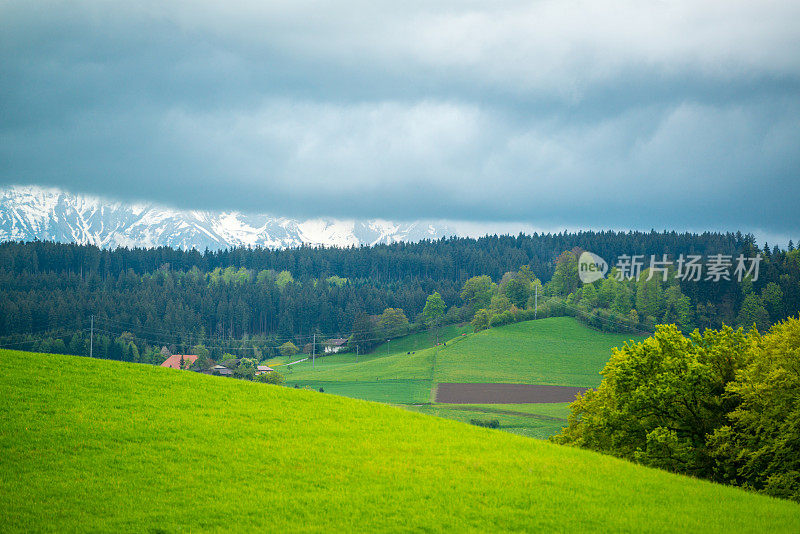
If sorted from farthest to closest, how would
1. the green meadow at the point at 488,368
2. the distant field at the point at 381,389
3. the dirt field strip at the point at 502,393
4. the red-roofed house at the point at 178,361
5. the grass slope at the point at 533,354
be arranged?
the red-roofed house at the point at 178,361 < the grass slope at the point at 533,354 < the distant field at the point at 381,389 < the dirt field strip at the point at 502,393 < the green meadow at the point at 488,368

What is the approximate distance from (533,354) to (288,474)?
12469 centimetres

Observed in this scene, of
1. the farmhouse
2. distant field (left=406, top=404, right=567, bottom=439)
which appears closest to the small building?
the farmhouse

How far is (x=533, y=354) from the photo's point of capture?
143875 millimetres

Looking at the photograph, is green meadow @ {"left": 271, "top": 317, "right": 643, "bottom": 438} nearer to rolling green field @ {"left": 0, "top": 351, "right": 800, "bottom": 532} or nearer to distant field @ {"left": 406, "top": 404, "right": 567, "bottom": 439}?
distant field @ {"left": 406, "top": 404, "right": 567, "bottom": 439}

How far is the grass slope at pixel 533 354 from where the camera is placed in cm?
12900

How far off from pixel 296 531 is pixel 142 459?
879 centimetres

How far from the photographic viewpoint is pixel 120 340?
6786 inches

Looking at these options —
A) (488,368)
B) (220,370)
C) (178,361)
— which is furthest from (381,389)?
(178,361)

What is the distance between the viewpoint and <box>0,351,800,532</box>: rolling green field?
20.3m

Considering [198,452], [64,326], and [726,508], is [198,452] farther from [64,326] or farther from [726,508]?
[64,326]

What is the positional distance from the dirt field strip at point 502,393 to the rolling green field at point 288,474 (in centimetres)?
7667

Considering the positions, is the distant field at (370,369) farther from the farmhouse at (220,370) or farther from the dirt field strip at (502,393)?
the dirt field strip at (502,393)

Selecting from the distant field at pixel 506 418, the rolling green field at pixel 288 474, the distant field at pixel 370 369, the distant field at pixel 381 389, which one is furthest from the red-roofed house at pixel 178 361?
the rolling green field at pixel 288 474

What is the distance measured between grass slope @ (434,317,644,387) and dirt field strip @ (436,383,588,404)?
468cm
